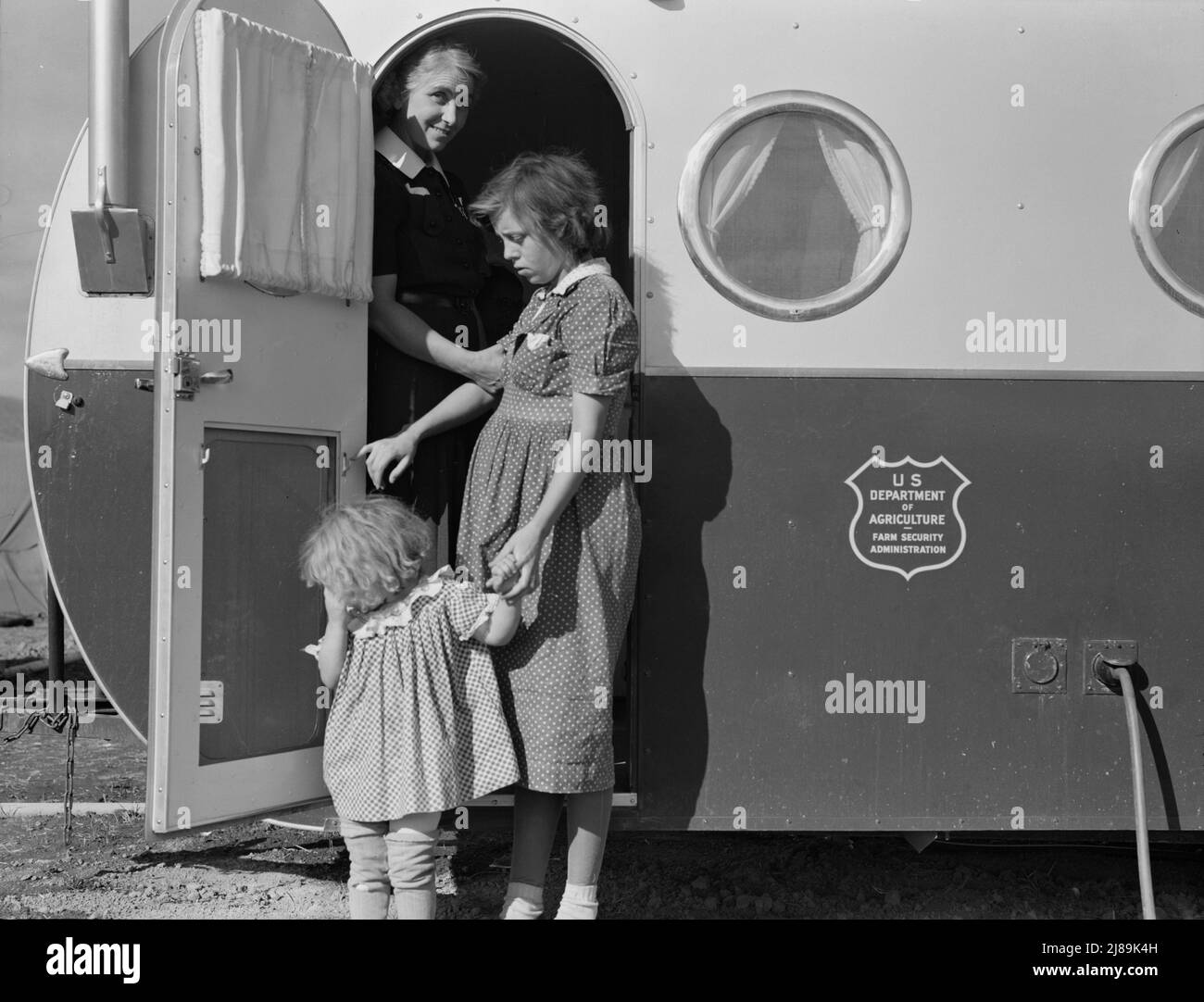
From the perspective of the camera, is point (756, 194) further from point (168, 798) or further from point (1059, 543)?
point (168, 798)

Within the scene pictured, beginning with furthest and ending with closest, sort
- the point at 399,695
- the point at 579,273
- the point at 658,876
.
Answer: the point at 658,876, the point at 579,273, the point at 399,695

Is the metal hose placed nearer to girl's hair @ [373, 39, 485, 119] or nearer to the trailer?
the trailer

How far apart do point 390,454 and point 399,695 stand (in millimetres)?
704

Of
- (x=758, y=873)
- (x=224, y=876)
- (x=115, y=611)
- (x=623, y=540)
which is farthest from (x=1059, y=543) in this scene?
(x=224, y=876)

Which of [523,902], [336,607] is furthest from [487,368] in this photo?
[523,902]

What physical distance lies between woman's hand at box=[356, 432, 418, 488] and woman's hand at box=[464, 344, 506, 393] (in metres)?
0.25

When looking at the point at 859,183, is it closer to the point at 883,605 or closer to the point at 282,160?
the point at 883,605

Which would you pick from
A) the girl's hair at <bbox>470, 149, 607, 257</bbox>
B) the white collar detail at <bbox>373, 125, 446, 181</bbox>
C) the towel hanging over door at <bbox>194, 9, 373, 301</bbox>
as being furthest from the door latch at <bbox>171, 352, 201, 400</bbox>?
the white collar detail at <bbox>373, 125, 446, 181</bbox>

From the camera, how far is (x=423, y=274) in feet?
12.2

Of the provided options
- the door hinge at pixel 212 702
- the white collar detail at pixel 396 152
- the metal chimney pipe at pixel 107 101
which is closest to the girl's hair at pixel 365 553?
the door hinge at pixel 212 702

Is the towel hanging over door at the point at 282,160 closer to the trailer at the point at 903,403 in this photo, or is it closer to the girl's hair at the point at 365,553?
the trailer at the point at 903,403

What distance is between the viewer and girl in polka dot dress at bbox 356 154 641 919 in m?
3.18

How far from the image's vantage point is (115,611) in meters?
3.77

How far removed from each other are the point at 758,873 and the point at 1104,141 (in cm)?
284
